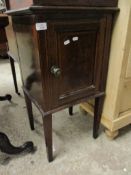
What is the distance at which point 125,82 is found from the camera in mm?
1154

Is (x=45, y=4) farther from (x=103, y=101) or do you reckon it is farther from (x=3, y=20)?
(x=103, y=101)

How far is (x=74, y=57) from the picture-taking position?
0.93 metres

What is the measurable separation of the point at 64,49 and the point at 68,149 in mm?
785

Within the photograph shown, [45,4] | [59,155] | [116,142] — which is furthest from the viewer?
[116,142]

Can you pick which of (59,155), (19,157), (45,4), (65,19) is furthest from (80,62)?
(19,157)

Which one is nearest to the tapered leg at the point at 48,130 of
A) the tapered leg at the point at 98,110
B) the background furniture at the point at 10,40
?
the tapered leg at the point at 98,110

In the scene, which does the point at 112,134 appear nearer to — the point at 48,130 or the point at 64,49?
the point at 48,130

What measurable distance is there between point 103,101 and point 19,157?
29.1 inches

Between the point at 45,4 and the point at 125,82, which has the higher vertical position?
the point at 45,4

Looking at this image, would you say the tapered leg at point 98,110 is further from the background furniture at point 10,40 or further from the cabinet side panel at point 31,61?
the background furniture at point 10,40

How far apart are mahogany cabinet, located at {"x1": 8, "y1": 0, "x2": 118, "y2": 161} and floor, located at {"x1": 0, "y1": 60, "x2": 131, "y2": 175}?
14 cm

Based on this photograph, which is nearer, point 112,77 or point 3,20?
point 112,77

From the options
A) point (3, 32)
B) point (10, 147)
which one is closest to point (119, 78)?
point (10, 147)

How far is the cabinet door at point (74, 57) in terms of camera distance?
2.74ft
